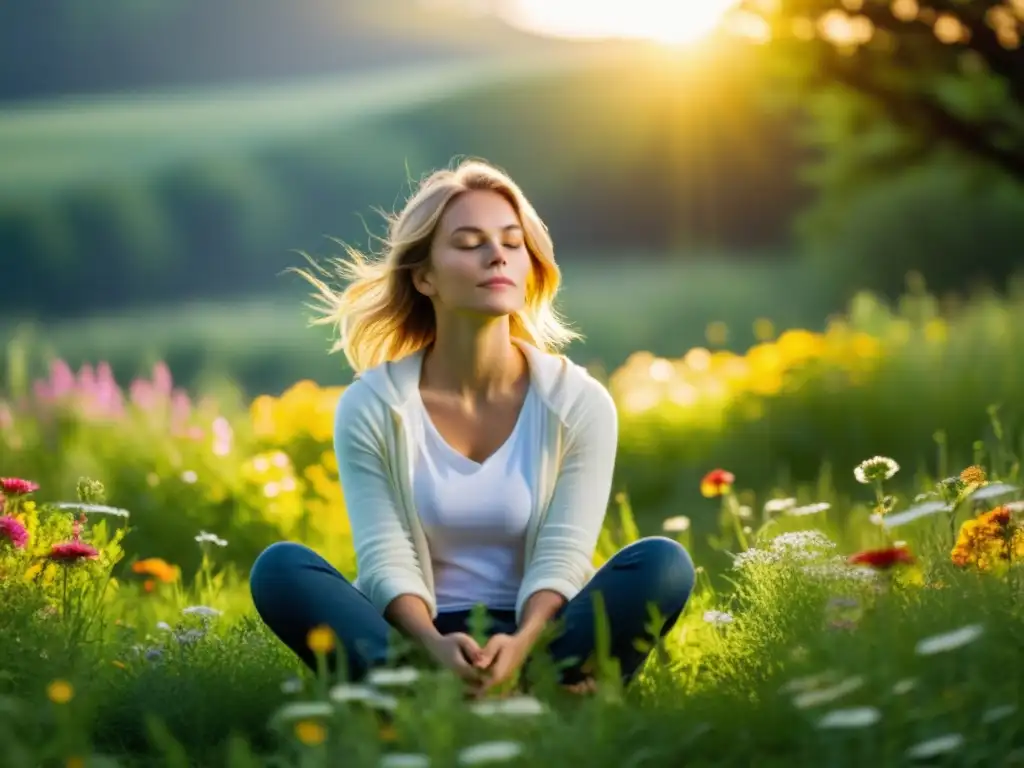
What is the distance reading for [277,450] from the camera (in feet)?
22.0

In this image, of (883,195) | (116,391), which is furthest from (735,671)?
(883,195)

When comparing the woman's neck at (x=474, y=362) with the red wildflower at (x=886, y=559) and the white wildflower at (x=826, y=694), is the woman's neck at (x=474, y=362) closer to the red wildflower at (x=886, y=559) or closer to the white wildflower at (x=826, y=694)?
the red wildflower at (x=886, y=559)

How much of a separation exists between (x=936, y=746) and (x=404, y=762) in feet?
2.75

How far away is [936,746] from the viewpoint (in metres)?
2.29

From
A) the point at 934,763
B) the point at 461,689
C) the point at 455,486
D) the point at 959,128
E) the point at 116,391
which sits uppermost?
the point at 959,128

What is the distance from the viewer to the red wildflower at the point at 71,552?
130 inches

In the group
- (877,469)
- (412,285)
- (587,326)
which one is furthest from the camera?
(587,326)

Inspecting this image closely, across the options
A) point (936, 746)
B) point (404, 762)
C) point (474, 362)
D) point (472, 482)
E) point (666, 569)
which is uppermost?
point (474, 362)

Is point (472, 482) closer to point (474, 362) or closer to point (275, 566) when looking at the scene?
point (474, 362)

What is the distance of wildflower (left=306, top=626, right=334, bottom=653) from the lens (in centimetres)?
282

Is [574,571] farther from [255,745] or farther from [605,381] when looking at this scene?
[605,381]

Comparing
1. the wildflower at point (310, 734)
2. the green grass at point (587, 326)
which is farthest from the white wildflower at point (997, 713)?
the green grass at point (587, 326)

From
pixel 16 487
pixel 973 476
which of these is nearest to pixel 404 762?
pixel 16 487

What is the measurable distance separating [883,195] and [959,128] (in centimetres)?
719
